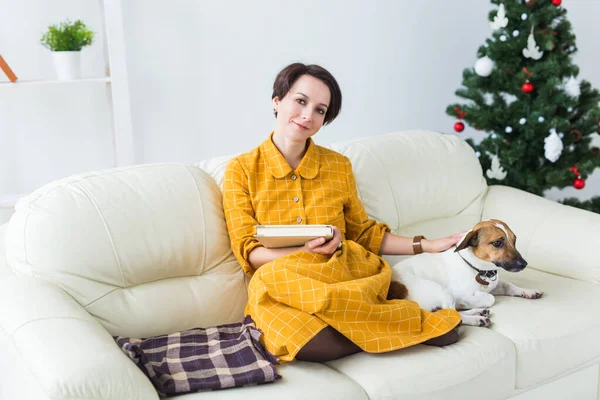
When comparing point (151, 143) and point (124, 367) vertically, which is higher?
point (151, 143)

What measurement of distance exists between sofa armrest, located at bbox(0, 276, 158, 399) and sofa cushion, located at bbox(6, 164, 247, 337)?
0.13 metres

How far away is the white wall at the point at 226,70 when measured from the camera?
2979 millimetres

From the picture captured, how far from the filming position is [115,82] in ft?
9.39

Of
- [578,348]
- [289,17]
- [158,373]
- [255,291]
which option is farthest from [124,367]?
[289,17]

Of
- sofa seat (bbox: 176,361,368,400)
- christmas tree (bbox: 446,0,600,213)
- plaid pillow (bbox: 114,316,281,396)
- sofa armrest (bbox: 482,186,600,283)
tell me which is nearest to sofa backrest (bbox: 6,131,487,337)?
plaid pillow (bbox: 114,316,281,396)

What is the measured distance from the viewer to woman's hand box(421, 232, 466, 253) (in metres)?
2.21

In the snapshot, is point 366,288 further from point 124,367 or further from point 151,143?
point 151,143

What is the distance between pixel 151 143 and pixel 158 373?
1.74 m

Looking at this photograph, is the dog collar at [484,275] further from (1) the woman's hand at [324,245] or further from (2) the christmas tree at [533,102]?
(2) the christmas tree at [533,102]

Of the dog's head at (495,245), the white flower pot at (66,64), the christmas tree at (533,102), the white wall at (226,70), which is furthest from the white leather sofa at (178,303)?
the white wall at (226,70)

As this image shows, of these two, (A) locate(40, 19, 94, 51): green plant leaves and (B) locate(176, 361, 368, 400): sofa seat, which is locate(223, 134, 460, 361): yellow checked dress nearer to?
(B) locate(176, 361, 368, 400): sofa seat

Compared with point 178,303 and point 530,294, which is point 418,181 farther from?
point 178,303

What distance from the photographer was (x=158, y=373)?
1.68 metres

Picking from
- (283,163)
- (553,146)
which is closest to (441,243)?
(283,163)
